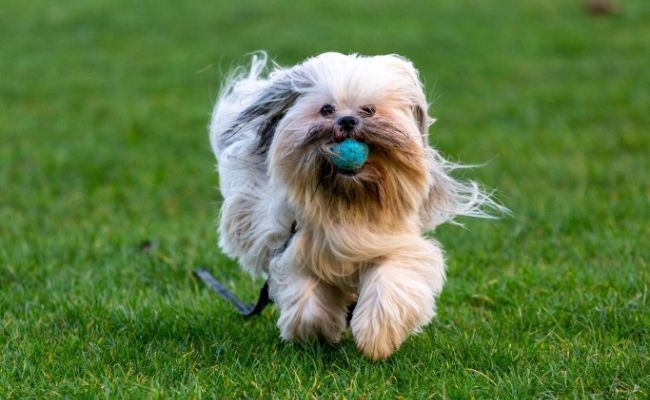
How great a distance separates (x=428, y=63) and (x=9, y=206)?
25.2 feet

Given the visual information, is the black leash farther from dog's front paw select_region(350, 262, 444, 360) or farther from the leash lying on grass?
dog's front paw select_region(350, 262, 444, 360)

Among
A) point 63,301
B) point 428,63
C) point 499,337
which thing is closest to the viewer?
point 499,337

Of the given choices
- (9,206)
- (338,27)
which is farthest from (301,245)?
(338,27)

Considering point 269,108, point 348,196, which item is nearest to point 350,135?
point 348,196

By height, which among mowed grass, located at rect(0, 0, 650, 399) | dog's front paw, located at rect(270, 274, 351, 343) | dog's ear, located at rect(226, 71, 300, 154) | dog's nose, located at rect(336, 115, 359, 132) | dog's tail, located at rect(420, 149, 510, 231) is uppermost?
dog's nose, located at rect(336, 115, 359, 132)

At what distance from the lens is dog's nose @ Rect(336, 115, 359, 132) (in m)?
4.54

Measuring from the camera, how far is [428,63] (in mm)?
15328

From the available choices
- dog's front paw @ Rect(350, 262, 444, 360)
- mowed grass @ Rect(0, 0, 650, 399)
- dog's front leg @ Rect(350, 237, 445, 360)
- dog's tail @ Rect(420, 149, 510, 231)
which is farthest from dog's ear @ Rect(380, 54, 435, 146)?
mowed grass @ Rect(0, 0, 650, 399)

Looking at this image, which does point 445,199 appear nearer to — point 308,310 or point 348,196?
point 348,196

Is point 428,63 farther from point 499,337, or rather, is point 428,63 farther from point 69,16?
point 499,337

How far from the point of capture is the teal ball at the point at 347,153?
4555 mm

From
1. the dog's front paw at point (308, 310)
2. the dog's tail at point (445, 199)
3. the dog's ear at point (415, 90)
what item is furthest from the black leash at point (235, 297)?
the dog's ear at point (415, 90)

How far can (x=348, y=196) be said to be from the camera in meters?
4.78

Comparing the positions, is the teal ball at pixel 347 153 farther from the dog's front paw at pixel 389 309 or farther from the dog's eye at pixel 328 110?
the dog's front paw at pixel 389 309
